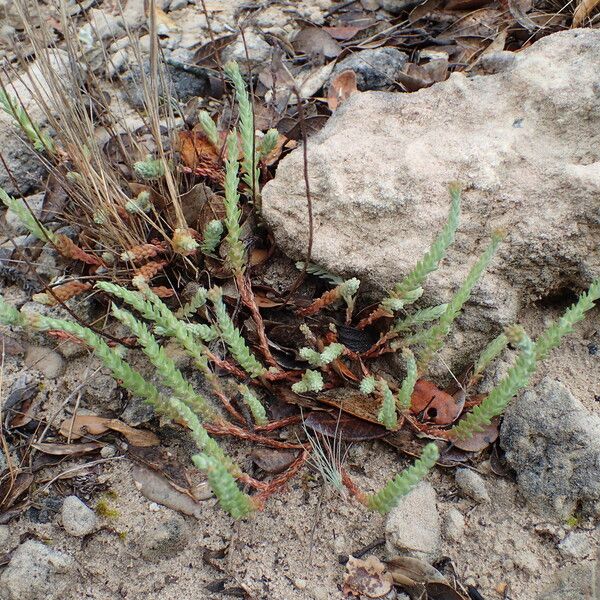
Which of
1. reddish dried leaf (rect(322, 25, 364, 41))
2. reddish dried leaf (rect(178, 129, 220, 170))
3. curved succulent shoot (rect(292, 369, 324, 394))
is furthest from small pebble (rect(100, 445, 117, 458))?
reddish dried leaf (rect(322, 25, 364, 41))

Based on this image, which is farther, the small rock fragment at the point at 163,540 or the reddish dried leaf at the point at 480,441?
the reddish dried leaf at the point at 480,441

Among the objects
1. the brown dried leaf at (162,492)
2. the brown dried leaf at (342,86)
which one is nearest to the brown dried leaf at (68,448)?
the brown dried leaf at (162,492)

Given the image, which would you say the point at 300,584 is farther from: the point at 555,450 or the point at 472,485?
the point at 555,450

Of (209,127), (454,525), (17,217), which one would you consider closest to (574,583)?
(454,525)

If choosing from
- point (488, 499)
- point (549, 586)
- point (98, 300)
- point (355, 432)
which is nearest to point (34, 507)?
point (98, 300)

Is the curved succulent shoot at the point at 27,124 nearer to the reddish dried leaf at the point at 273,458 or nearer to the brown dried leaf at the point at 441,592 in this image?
the reddish dried leaf at the point at 273,458

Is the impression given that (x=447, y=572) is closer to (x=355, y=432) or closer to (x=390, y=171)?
(x=355, y=432)
